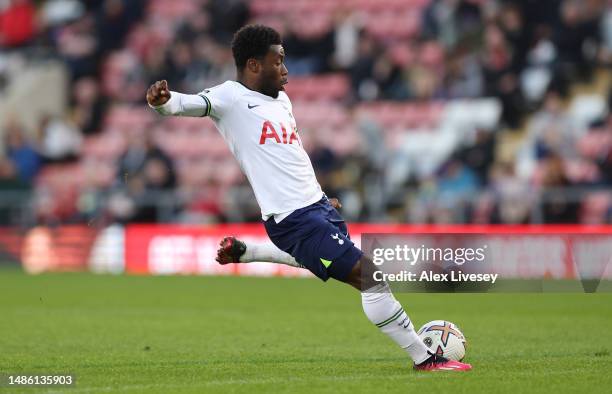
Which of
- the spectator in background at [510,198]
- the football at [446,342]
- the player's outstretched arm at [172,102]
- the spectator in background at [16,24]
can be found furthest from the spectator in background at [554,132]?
the spectator in background at [16,24]

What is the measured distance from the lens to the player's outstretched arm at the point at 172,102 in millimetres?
7508

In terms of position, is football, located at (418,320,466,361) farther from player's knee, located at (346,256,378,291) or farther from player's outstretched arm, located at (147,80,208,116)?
player's outstretched arm, located at (147,80,208,116)

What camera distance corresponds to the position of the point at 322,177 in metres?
20.6

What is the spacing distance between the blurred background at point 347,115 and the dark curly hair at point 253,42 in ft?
35.4

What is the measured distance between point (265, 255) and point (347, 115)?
14.3m

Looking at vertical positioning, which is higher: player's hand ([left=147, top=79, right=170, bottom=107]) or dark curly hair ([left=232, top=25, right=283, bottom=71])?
dark curly hair ([left=232, top=25, right=283, bottom=71])

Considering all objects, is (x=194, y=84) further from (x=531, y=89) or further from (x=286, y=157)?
(x=286, y=157)

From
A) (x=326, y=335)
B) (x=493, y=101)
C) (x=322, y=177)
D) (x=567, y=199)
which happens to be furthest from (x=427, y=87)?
(x=326, y=335)

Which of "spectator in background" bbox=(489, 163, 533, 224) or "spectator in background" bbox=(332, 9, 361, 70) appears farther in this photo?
"spectator in background" bbox=(332, 9, 361, 70)

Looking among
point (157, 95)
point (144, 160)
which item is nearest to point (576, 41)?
point (144, 160)

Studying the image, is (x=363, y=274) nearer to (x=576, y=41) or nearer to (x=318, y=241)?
(x=318, y=241)

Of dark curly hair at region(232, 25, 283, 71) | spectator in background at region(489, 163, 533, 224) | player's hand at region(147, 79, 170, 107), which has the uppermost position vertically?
dark curly hair at region(232, 25, 283, 71)

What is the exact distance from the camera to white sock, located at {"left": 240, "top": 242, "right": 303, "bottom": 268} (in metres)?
8.65

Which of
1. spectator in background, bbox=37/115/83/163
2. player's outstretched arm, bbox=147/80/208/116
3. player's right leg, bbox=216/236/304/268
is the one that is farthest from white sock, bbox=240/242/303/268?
spectator in background, bbox=37/115/83/163
